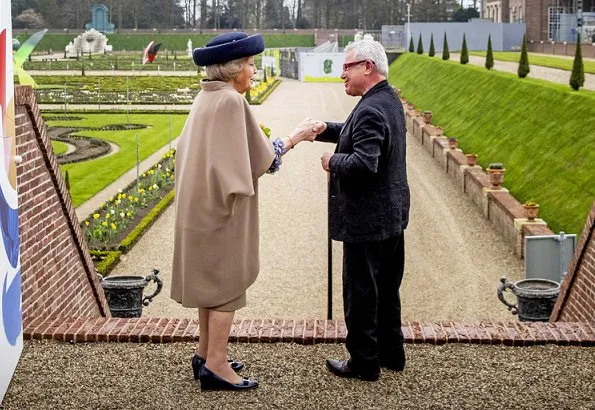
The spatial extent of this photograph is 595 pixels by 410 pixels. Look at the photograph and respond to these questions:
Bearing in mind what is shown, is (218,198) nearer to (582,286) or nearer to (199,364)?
(199,364)

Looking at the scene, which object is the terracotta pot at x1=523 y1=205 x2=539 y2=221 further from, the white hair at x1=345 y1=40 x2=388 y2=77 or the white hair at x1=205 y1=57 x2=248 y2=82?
the white hair at x1=205 y1=57 x2=248 y2=82

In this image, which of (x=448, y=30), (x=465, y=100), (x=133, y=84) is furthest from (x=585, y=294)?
(x=448, y=30)

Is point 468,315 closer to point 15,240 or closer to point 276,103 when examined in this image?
point 15,240

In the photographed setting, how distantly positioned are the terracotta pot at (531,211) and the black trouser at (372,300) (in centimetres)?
729

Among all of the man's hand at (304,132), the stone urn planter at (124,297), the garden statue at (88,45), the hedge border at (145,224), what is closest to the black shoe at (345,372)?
the man's hand at (304,132)

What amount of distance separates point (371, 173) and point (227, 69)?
2.70ft

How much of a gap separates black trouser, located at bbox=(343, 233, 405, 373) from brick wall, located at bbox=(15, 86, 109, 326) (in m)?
1.96

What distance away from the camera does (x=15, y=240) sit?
4984 millimetres

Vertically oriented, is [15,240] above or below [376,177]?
below

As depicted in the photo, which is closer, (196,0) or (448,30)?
(448,30)

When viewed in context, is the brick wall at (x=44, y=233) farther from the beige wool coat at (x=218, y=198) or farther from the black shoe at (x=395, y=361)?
the black shoe at (x=395, y=361)

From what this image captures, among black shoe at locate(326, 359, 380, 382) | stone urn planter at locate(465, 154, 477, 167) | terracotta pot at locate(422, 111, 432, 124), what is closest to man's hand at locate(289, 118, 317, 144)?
black shoe at locate(326, 359, 380, 382)

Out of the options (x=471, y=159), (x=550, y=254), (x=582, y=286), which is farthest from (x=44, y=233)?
(x=471, y=159)

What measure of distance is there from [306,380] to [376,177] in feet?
3.44
